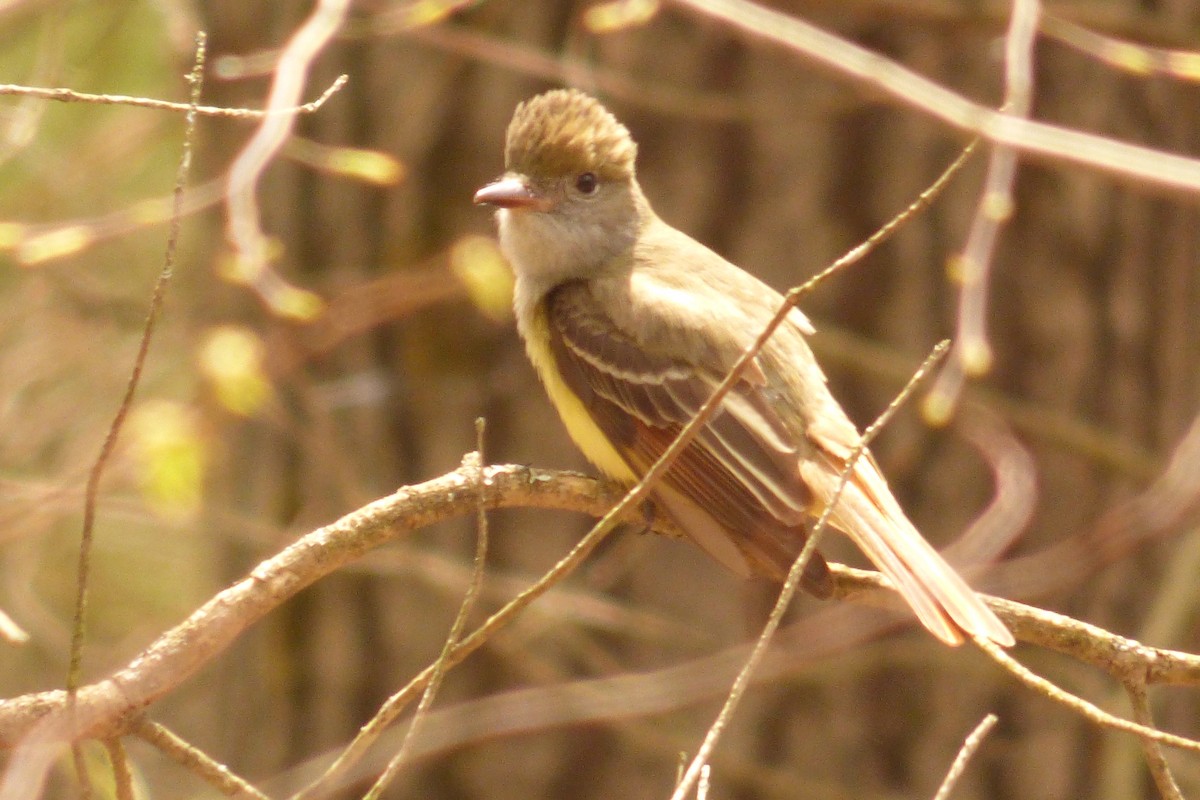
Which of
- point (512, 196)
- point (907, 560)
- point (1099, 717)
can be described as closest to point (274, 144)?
point (512, 196)

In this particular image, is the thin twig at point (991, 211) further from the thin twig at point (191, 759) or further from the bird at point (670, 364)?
the thin twig at point (191, 759)

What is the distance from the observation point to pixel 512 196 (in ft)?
14.5

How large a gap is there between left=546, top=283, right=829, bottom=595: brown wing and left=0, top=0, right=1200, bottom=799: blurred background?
84 cm

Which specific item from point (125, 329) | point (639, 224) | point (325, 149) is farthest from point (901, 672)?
point (125, 329)

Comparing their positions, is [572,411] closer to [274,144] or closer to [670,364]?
[670,364]

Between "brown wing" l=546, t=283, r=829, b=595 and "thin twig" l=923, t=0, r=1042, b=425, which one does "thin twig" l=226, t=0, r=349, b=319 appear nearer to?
"brown wing" l=546, t=283, r=829, b=595

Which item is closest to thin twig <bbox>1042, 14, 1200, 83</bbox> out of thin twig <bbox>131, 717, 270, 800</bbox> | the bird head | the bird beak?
the bird head

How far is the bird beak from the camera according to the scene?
434 cm

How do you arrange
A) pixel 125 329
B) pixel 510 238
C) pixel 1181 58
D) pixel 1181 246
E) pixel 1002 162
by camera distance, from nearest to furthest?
pixel 1002 162
pixel 1181 58
pixel 510 238
pixel 1181 246
pixel 125 329

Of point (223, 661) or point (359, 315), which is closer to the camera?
point (359, 315)

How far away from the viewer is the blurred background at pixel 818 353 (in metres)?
4.96

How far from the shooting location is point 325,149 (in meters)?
4.73

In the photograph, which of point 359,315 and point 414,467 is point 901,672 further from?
point 359,315

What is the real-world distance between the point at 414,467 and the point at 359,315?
62 cm
